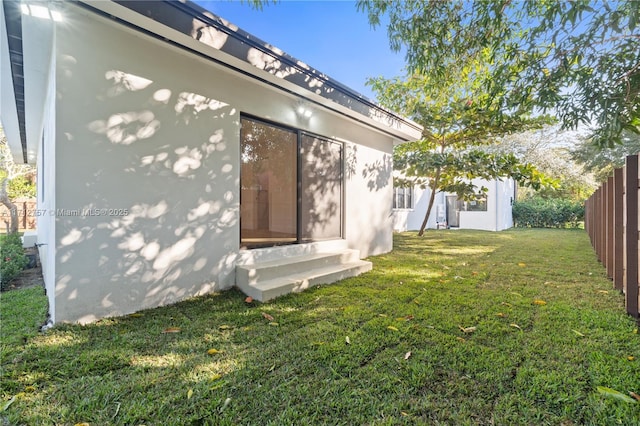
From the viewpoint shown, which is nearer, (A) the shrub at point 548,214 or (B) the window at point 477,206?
(B) the window at point 477,206

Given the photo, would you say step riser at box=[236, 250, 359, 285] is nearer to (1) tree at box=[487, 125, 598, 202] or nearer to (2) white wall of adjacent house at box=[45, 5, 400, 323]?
(2) white wall of adjacent house at box=[45, 5, 400, 323]

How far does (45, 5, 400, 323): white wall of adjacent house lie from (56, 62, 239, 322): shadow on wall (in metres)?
0.01

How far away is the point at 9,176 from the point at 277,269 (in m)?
14.5

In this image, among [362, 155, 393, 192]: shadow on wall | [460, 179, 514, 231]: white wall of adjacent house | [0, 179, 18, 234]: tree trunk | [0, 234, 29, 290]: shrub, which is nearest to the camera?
[0, 234, 29, 290]: shrub

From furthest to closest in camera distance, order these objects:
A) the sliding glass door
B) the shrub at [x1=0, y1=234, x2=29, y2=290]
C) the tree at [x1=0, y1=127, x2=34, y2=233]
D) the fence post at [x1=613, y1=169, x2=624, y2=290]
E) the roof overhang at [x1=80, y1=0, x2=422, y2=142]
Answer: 1. the tree at [x1=0, y1=127, x2=34, y2=233]
2. the shrub at [x1=0, y1=234, x2=29, y2=290]
3. the sliding glass door
4. the fence post at [x1=613, y1=169, x2=624, y2=290]
5. the roof overhang at [x1=80, y1=0, x2=422, y2=142]

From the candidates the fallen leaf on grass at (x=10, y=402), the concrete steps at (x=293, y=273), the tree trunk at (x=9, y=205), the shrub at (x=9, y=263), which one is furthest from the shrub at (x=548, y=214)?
the tree trunk at (x=9, y=205)

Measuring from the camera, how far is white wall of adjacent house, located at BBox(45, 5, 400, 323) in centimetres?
304

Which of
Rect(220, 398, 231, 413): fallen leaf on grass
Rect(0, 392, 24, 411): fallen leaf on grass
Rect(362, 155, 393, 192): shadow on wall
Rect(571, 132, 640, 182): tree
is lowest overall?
Rect(0, 392, 24, 411): fallen leaf on grass

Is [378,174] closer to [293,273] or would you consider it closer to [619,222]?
[293,273]

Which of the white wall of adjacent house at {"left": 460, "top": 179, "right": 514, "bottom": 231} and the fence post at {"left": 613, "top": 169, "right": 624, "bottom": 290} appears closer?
the fence post at {"left": 613, "top": 169, "right": 624, "bottom": 290}

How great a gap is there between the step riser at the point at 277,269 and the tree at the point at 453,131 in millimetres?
5114

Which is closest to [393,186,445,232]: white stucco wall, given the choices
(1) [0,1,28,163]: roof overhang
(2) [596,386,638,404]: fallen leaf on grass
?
(2) [596,386,638,404]: fallen leaf on grass

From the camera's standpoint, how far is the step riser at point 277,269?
4.22 m

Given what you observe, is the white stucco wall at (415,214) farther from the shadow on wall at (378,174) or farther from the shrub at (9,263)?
the shrub at (9,263)
